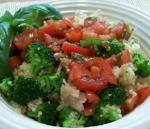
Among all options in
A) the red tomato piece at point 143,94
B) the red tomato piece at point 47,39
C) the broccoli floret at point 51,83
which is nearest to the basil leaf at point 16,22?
the red tomato piece at point 47,39

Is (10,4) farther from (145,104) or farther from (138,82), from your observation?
(145,104)

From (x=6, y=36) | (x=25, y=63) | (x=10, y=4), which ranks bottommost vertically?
(x=10, y=4)

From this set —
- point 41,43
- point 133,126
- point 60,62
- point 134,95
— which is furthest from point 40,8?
point 133,126

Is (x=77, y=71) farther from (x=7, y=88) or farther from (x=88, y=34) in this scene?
(x=7, y=88)

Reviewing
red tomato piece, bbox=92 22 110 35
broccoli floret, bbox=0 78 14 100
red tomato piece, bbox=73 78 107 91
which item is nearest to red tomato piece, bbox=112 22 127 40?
red tomato piece, bbox=92 22 110 35

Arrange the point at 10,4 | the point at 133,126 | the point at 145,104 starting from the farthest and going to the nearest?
the point at 10,4 < the point at 145,104 < the point at 133,126

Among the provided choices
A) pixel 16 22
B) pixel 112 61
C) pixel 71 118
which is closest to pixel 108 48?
pixel 112 61

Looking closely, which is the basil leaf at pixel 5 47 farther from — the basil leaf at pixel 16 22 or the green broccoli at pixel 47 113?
the green broccoli at pixel 47 113

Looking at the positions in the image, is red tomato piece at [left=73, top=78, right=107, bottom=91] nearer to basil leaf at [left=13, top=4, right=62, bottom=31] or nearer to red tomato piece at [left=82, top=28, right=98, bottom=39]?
red tomato piece at [left=82, top=28, right=98, bottom=39]
